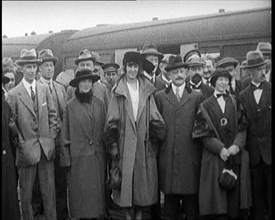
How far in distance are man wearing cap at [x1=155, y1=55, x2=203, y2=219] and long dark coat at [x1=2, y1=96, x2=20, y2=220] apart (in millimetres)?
1500

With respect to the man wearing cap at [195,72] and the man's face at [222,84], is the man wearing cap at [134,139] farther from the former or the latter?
the man wearing cap at [195,72]

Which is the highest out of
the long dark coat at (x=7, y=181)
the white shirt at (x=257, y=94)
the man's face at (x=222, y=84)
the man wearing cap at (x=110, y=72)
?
→ the man wearing cap at (x=110, y=72)

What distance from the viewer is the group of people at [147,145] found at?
3.88 meters

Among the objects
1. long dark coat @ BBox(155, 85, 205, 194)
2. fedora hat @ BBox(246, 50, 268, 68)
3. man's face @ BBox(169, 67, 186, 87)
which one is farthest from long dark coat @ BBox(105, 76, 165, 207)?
fedora hat @ BBox(246, 50, 268, 68)

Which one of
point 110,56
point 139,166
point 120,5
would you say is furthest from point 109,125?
point 110,56

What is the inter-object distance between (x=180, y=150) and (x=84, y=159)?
1019 millimetres

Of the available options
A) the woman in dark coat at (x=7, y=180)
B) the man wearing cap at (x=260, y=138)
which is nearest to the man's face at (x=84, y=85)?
the woman in dark coat at (x=7, y=180)

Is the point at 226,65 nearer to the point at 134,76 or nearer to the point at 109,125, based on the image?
the point at 134,76

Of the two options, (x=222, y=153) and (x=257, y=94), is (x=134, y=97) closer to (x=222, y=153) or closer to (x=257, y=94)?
(x=222, y=153)

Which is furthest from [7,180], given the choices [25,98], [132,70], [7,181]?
[132,70]

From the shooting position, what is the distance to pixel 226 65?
16.0 feet

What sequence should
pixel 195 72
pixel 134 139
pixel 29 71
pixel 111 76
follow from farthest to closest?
pixel 111 76, pixel 195 72, pixel 29 71, pixel 134 139

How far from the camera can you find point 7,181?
381 centimetres

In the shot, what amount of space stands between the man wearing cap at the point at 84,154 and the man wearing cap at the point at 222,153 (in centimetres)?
106
